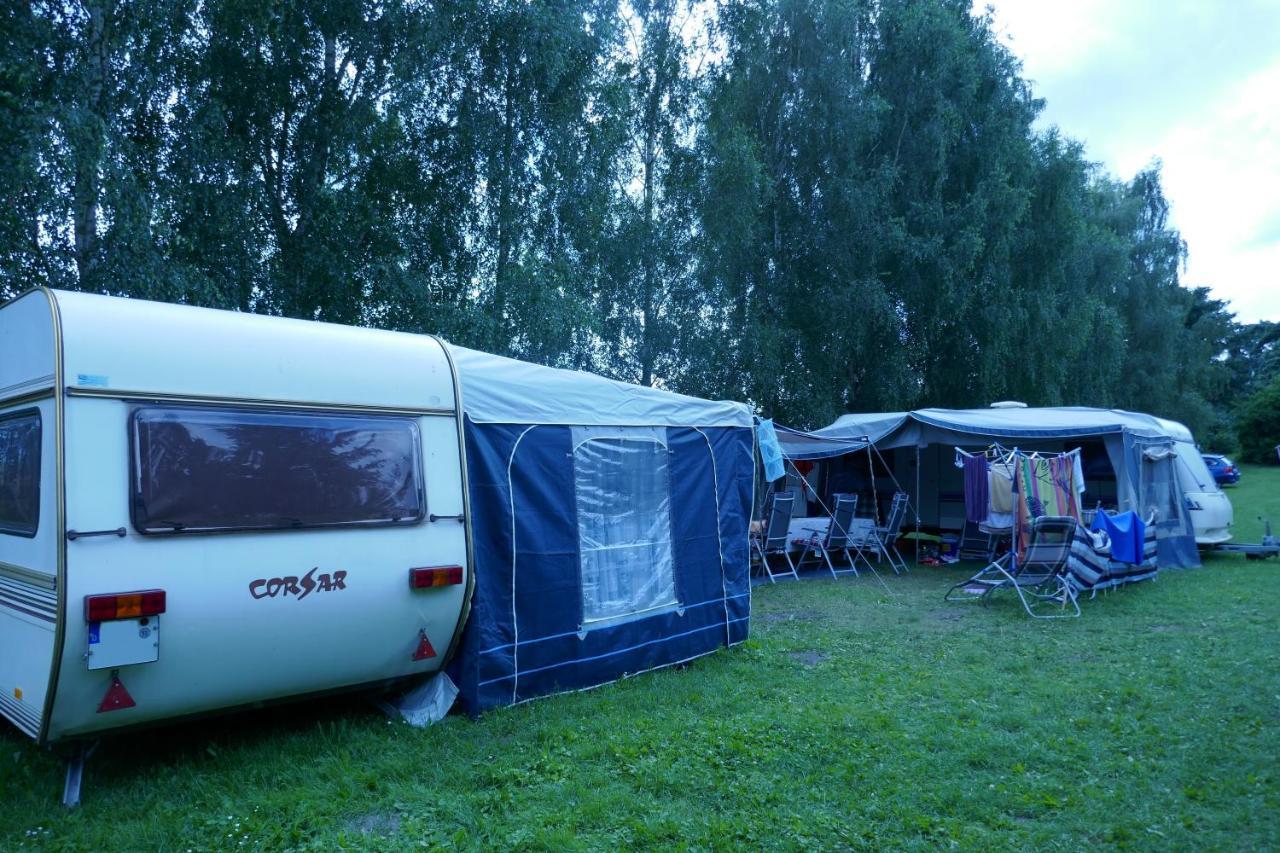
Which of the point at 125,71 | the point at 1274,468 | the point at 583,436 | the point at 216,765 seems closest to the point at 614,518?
the point at 583,436

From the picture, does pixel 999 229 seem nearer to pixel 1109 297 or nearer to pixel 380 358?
pixel 1109 297

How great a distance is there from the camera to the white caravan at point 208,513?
3555mm

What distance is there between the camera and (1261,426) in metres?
39.1

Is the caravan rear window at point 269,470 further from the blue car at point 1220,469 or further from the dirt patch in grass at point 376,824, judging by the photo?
the blue car at point 1220,469

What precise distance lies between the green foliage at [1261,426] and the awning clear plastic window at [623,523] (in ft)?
138

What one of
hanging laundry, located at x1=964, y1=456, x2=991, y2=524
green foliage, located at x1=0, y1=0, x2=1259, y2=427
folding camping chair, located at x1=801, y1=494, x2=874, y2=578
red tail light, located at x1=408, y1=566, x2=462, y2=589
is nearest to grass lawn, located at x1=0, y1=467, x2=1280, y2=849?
red tail light, located at x1=408, y1=566, x2=462, y2=589

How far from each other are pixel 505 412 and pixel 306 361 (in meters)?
1.25

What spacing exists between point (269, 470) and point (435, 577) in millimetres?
1040

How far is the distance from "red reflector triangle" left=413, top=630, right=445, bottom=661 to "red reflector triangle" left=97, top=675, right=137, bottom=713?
1415mm

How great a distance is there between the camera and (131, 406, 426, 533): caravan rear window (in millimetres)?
3760

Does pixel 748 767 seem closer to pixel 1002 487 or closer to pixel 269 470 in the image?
pixel 269 470

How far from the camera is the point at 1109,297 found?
25203mm

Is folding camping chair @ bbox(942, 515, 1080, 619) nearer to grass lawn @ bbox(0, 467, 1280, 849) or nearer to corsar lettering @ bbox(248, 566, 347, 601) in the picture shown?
grass lawn @ bbox(0, 467, 1280, 849)

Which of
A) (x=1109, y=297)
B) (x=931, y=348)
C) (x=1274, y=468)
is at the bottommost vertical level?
(x=1274, y=468)
